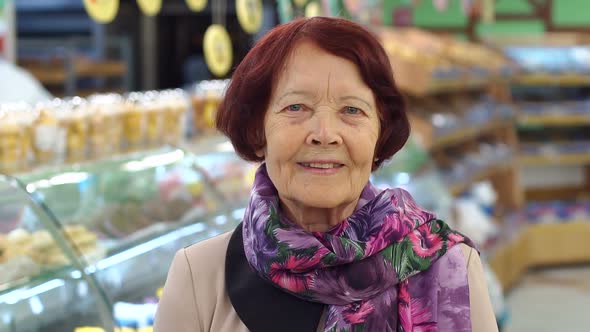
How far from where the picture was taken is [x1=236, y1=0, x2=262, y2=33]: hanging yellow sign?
16.4 ft

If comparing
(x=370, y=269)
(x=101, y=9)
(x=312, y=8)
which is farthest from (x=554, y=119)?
(x=370, y=269)

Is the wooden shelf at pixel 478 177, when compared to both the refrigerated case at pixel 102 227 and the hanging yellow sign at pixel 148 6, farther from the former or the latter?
the refrigerated case at pixel 102 227

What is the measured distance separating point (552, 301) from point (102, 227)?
4970mm

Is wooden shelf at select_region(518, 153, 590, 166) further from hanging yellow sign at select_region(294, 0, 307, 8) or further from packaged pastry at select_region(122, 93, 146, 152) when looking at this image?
packaged pastry at select_region(122, 93, 146, 152)

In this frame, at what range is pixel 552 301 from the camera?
6.78m

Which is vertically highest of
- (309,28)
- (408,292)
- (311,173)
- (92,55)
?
(309,28)

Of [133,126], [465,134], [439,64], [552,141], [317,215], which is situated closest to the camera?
[317,215]

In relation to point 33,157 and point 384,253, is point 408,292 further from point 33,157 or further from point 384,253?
point 33,157

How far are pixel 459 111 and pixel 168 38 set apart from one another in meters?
6.15

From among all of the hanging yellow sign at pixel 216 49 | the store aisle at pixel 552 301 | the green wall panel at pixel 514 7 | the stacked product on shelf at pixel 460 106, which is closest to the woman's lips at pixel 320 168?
the hanging yellow sign at pixel 216 49

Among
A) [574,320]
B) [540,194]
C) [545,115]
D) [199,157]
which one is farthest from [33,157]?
[540,194]

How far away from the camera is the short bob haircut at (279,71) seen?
1524 mm

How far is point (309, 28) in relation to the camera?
60.6 inches

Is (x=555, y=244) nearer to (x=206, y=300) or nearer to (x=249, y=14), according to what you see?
(x=249, y=14)
